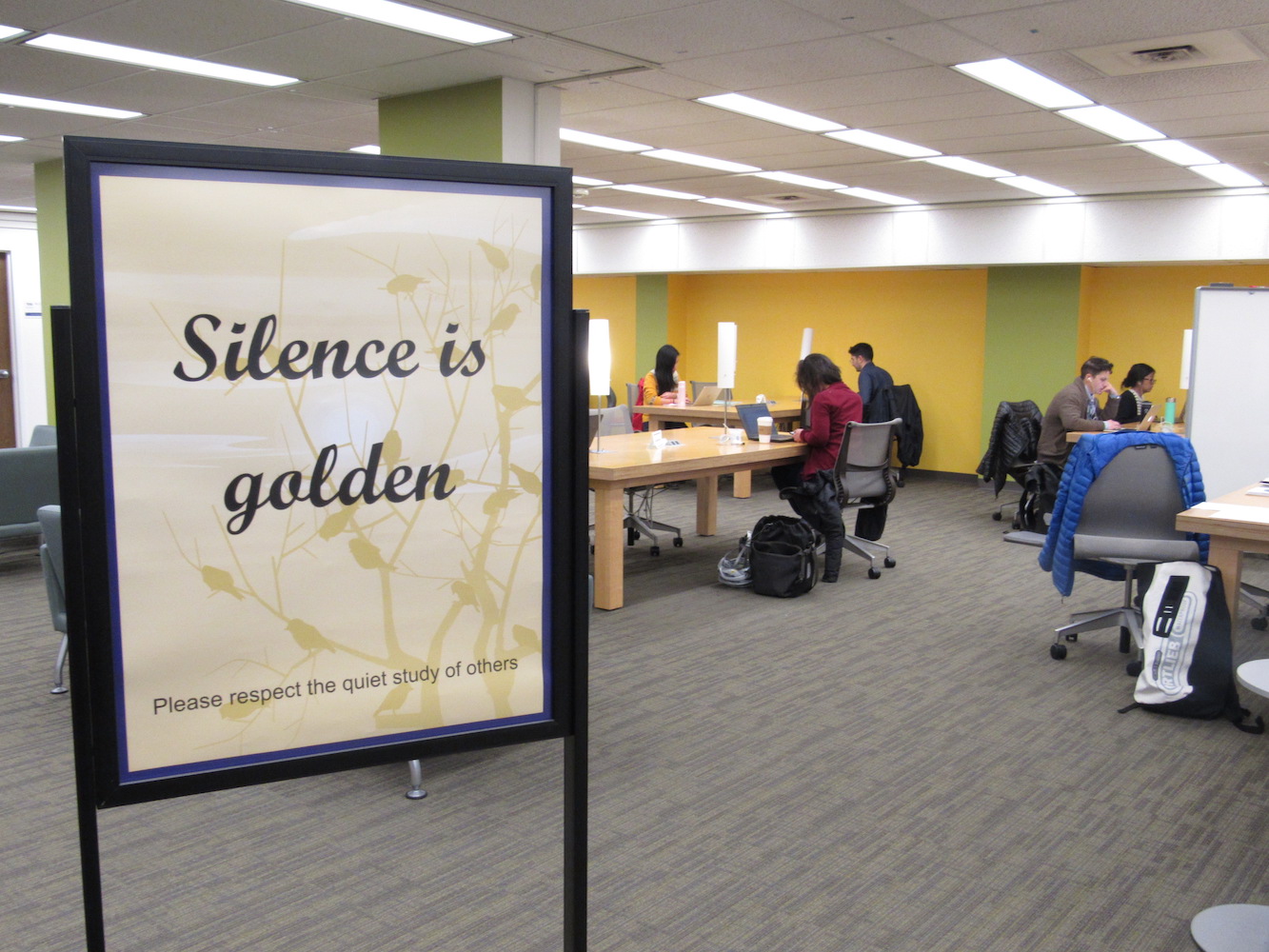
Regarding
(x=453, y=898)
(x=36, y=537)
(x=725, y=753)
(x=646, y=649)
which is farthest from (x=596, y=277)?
(x=453, y=898)

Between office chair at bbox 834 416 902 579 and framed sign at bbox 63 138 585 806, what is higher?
framed sign at bbox 63 138 585 806

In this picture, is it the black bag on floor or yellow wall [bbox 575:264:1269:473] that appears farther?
yellow wall [bbox 575:264:1269:473]

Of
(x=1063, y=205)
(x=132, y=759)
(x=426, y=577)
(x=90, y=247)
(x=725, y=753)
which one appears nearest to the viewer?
(x=90, y=247)

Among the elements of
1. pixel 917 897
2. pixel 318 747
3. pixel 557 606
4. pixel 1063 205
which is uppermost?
pixel 1063 205

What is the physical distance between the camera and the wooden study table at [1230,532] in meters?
4.00

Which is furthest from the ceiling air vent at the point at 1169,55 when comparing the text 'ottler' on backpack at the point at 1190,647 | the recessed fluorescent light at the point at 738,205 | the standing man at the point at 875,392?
the recessed fluorescent light at the point at 738,205

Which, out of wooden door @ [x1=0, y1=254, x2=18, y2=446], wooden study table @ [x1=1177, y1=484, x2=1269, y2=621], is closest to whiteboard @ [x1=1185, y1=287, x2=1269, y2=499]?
wooden study table @ [x1=1177, y1=484, x2=1269, y2=621]

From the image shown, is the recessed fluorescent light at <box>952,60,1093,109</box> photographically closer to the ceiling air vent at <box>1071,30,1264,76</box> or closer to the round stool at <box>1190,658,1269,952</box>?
the ceiling air vent at <box>1071,30,1264,76</box>

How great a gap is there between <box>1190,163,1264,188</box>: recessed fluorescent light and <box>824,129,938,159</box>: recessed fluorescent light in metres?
2.01

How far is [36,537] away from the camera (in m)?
7.48

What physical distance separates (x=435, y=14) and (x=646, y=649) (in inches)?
112

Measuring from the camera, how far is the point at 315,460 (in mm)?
1482

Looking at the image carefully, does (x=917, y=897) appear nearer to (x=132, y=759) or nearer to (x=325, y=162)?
(x=132, y=759)

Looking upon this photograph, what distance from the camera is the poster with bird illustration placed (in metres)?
A: 1.39
